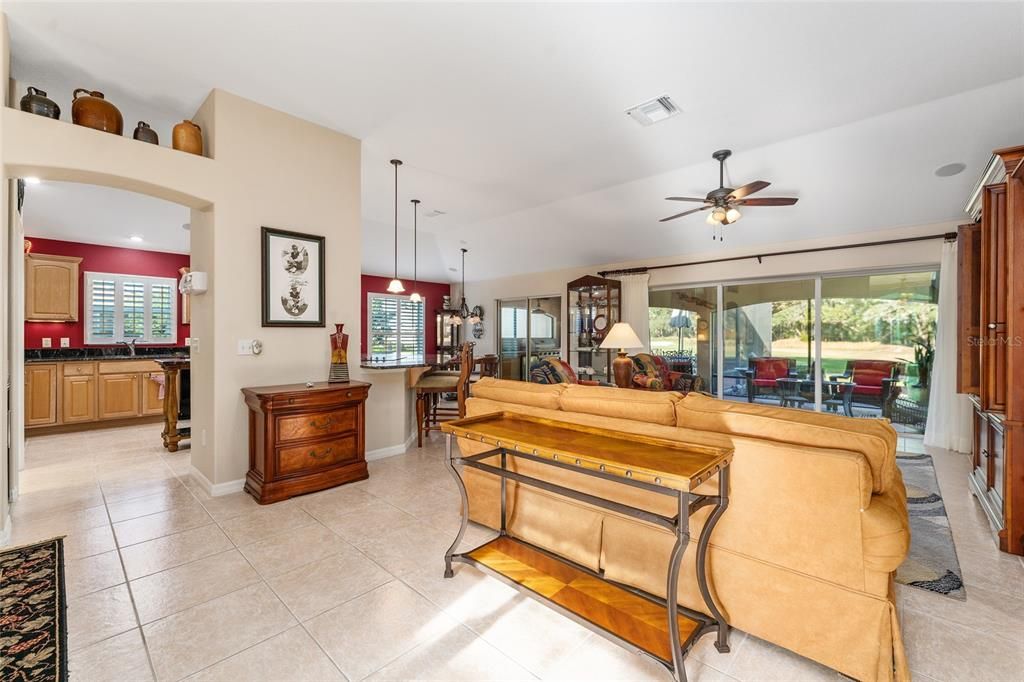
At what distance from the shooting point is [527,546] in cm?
235

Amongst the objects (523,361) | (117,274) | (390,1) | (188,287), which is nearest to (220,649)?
(188,287)

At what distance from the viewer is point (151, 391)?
19.3ft

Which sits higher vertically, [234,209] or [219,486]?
[234,209]

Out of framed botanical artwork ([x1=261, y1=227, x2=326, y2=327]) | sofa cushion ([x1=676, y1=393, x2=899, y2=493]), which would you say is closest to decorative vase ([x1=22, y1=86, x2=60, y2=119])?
framed botanical artwork ([x1=261, y1=227, x2=326, y2=327])

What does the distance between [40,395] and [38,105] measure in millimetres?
Result: 4264

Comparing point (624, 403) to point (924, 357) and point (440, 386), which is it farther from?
point (924, 357)

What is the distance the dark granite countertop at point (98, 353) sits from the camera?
5344 millimetres

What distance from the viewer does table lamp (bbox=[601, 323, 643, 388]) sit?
378 centimetres

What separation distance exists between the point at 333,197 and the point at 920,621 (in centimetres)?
476

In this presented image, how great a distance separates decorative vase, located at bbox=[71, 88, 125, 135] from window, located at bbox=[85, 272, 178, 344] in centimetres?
429

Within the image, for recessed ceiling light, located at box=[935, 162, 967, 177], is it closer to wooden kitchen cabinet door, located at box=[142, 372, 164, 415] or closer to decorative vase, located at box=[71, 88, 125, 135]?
decorative vase, located at box=[71, 88, 125, 135]

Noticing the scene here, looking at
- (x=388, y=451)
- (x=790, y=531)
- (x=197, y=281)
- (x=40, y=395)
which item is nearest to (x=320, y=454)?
(x=388, y=451)

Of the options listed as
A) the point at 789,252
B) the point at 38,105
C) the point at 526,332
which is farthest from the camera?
the point at 526,332

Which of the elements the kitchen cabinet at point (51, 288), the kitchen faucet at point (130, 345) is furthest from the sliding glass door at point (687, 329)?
the kitchen cabinet at point (51, 288)
